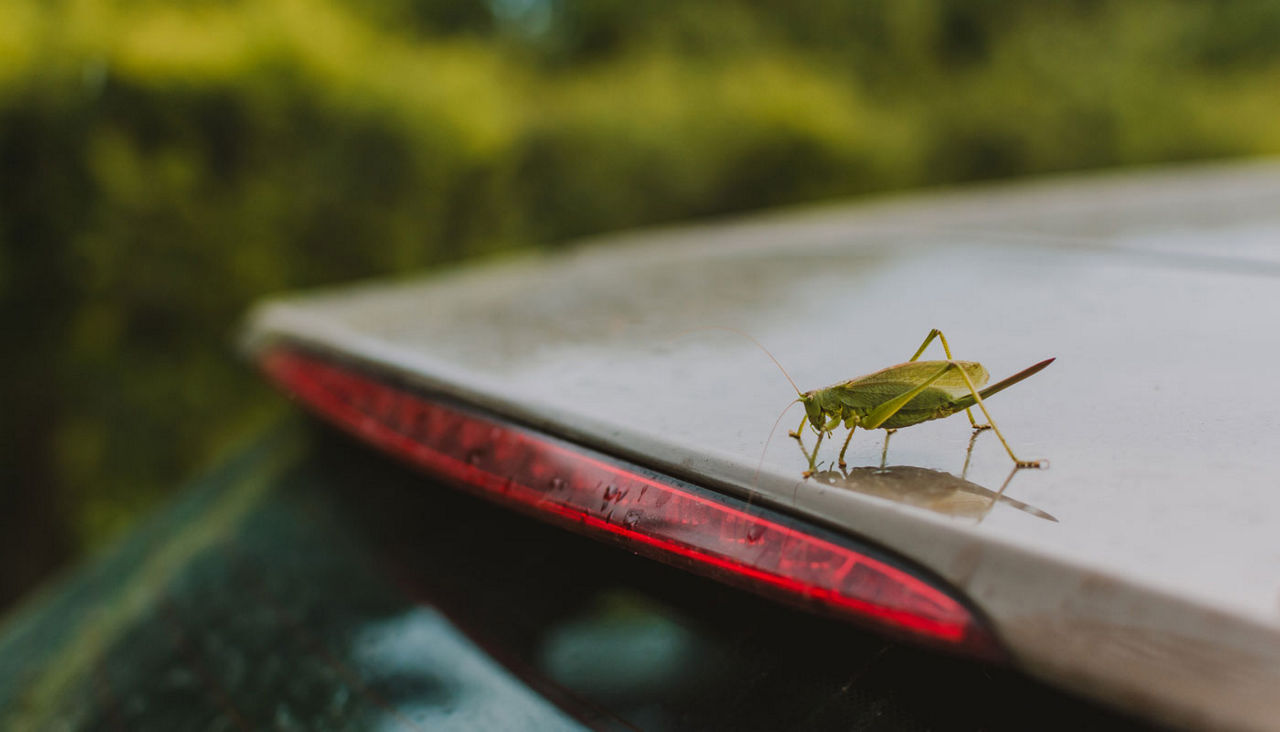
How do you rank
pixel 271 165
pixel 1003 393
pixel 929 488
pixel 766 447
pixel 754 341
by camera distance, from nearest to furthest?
pixel 929 488, pixel 766 447, pixel 1003 393, pixel 754 341, pixel 271 165

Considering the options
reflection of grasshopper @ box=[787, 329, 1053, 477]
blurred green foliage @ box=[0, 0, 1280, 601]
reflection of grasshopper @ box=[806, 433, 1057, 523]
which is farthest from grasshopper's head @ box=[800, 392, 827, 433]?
blurred green foliage @ box=[0, 0, 1280, 601]

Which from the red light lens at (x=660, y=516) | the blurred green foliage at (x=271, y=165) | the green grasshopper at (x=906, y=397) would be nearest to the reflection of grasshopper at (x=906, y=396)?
the green grasshopper at (x=906, y=397)

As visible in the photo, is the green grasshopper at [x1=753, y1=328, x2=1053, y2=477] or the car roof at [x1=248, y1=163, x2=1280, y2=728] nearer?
the car roof at [x1=248, y1=163, x2=1280, y2=728]

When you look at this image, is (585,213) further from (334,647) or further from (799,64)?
(334,647)

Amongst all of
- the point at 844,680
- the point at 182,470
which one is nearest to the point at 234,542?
the point at 844,680

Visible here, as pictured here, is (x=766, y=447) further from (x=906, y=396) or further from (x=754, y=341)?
(x=754, y=341)

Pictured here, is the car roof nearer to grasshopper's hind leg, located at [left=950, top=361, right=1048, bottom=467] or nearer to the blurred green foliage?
grasshopper's hind leg, located at [left=950, top=361, right=1048, bottom=467]

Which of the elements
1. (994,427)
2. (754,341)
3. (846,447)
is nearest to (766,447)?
(846,447)
